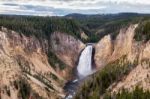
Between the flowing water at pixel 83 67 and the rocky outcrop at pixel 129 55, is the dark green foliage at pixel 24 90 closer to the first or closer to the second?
the rocky outcrop at pixel 129 55

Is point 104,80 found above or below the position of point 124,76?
below

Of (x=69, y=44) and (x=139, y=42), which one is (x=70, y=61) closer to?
(x=69, y=44)

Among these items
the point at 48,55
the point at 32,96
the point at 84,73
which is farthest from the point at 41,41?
the point at 32,96

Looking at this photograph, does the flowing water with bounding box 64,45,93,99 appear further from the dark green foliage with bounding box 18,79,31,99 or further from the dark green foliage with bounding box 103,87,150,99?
the dark green foliage with bounding box 103,87,150,99

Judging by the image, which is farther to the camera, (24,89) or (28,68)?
(28,68)

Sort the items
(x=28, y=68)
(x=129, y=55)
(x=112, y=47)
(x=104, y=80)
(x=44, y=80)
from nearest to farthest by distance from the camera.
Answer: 1. (x=104, y=80)
2. (x=129, y=55)
3. (x=44, y=80)
4. (x=28, y=68)
5. (x=112, y=47)

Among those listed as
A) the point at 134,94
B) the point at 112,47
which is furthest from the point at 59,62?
the point at 134,94

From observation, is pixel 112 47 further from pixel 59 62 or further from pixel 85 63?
pixel 59 62
